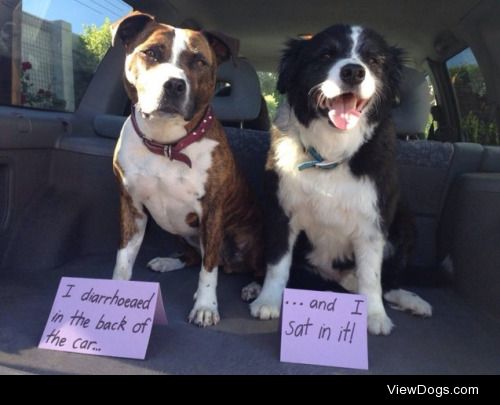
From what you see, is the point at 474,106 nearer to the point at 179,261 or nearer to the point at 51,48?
the point at 179,261

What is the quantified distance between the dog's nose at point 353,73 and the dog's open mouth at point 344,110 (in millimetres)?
108

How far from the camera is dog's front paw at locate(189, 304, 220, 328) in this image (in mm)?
2691

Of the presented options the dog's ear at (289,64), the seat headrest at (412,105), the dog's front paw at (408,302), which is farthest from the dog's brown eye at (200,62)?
the dog's front paw at (408,302)

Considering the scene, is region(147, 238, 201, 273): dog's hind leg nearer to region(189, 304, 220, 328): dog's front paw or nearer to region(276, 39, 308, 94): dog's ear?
region(189, 304, 220, 328): dog's front paw

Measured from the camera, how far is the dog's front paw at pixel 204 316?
2691 mm

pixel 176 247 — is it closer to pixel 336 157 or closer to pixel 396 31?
pixel 336 157

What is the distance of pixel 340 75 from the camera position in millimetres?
2576

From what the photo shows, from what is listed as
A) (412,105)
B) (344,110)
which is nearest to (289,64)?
(344,110)

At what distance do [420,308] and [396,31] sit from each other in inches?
111

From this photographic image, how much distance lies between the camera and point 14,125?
318cm

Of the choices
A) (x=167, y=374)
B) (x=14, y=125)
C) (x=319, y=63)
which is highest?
(x=319, y=63)

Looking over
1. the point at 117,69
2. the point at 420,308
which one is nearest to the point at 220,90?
the point at 117,69

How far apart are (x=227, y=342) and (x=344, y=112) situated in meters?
1.20

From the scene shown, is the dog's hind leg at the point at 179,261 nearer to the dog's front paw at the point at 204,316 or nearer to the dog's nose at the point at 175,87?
the dog's front paw at the point at 204,316
